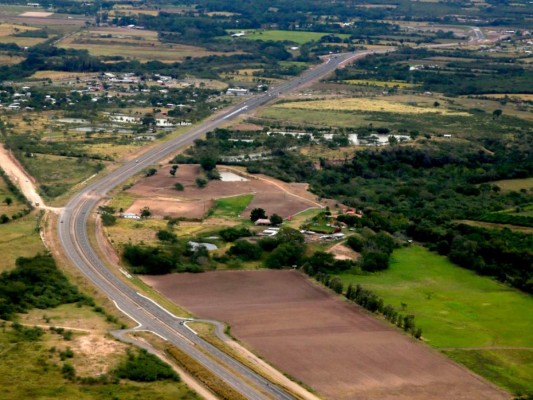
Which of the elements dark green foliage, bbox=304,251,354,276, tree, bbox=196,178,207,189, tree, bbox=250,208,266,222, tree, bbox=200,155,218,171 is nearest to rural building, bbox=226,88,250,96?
tree, bbox=200,155,218,171

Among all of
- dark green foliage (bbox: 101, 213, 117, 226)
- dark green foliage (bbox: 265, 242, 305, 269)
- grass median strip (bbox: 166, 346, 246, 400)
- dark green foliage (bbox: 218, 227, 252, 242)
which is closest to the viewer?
grass median strip (bbox: 166, 346, 246, 400)

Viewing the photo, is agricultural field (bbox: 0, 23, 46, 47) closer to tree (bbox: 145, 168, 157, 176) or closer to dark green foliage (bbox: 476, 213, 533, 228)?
tree (bbox: 145, 168, 157, 176)

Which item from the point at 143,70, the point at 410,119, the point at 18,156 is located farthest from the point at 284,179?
the point at 143,70

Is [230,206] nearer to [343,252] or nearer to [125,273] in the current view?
[343,252]

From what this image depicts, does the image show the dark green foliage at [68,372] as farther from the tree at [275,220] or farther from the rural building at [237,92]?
the rural building at [237,92]

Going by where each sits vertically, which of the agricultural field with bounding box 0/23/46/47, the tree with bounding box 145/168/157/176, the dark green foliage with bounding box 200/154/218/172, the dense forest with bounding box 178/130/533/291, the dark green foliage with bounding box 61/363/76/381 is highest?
the agricultural field with bounding box 0/23/46/47

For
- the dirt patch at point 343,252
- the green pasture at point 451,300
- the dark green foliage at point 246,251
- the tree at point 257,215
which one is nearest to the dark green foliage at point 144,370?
the green pasture at point 451,300
